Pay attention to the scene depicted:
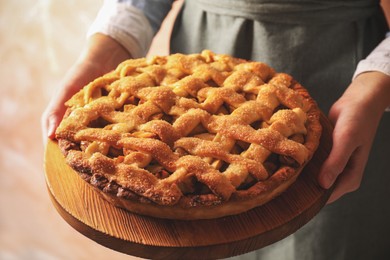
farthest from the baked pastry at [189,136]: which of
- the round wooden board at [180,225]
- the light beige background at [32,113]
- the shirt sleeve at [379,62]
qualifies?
the light beige background at [32,113]

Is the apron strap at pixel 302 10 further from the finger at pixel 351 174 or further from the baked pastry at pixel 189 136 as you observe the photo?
the finger at pixel 351 174

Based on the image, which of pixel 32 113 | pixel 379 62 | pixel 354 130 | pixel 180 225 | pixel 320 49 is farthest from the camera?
pixel 32 113

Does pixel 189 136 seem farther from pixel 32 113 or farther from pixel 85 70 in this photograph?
pixel 32 113

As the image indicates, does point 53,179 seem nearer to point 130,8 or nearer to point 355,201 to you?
point 130,8

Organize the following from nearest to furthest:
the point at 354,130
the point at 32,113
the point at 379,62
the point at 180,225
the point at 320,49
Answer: the point at 180,225 → the point at 354,130 → the point at 379,62 → the point at 320,49 → the point at 32,113

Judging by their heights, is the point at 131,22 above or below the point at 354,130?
above

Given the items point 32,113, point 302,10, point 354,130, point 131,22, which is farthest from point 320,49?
point 32,113
